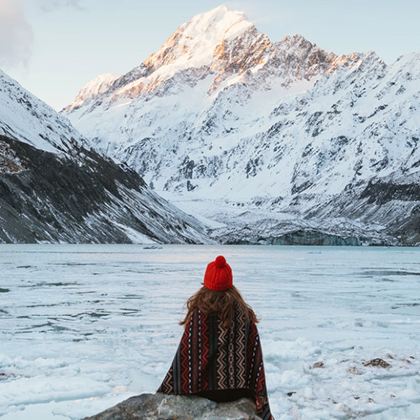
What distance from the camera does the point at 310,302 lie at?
28156 mm

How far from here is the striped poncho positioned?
7.47m

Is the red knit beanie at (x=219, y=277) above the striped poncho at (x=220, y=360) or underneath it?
above

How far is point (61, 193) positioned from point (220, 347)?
145 meters

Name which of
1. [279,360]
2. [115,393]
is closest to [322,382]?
[279,360]

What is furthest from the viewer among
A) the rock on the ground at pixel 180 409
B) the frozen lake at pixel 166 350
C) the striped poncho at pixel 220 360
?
the frozen lake at pixel 166 350

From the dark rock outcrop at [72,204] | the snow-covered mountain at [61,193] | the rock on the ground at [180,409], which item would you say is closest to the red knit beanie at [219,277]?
the rock on the ground at [180,409]

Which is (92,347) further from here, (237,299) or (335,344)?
(237,299)

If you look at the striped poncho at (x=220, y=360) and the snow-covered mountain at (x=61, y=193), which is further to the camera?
the snow-covered mountain at (x=61, y=193)

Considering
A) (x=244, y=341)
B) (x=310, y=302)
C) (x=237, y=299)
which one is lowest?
(x=310, y=302)

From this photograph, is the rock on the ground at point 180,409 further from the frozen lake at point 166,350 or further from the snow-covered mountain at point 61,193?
the snow-covered mountain at point 61,193

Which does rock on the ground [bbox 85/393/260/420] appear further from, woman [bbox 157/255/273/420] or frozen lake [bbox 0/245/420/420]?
frozen lake [bbox 0/245/420/420]

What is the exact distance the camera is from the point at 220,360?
7.51 m

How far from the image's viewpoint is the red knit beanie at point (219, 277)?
739cm

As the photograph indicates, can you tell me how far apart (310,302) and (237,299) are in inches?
838
